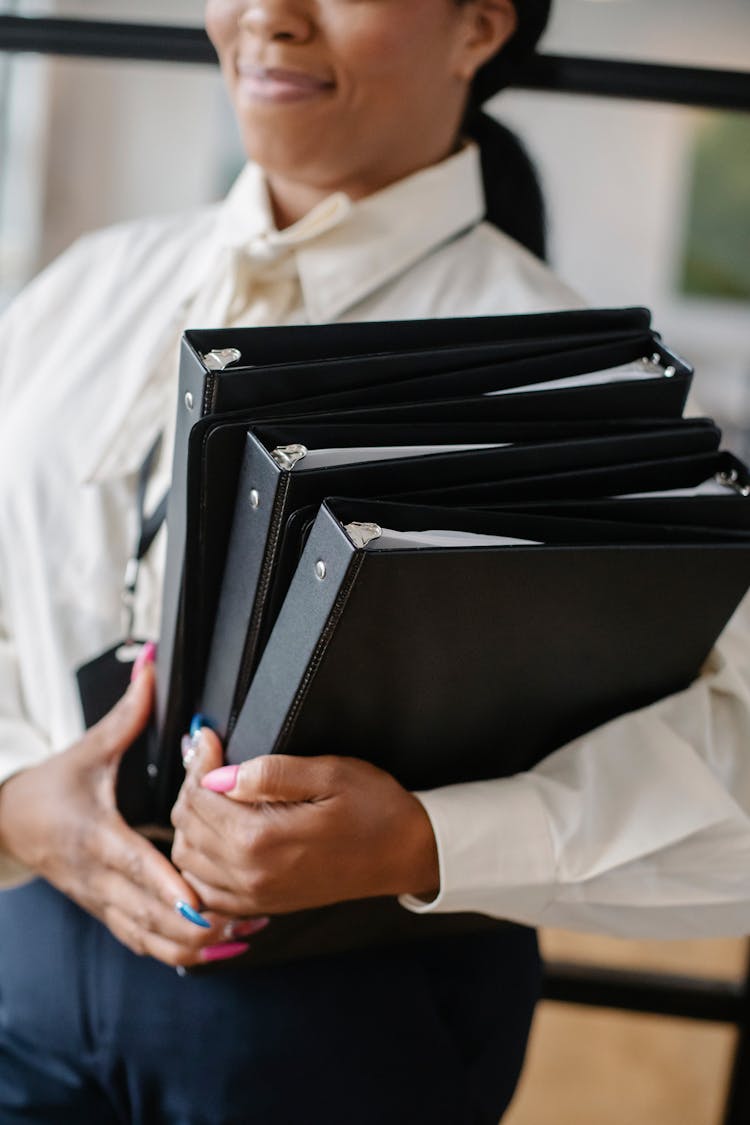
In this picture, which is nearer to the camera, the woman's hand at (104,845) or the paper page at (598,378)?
the paper page at (598,378)

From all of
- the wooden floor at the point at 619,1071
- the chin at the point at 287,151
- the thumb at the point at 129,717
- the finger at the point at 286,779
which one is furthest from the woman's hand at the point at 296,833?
the wooden floor at the point at 619,1071

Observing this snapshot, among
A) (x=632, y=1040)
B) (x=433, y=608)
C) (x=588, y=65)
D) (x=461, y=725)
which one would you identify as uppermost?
(x=588, y=65)

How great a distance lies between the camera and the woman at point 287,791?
2.62ft

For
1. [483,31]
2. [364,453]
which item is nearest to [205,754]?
[364,453]

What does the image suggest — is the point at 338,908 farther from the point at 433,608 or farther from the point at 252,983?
the point at 433,608

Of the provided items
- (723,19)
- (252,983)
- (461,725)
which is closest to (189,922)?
(252,983)

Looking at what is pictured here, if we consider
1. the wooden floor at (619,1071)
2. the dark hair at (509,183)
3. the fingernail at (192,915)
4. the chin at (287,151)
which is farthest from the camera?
the wooden floor at (619,1071)

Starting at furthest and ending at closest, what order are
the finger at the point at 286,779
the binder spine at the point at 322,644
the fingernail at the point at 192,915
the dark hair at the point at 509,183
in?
the dark hair at the point at 509,183 → the fingernail at the point at 192,915 → the finger at the point at 286,779 → the binder spine at the point at 322,644

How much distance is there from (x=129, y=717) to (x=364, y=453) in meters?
0.33

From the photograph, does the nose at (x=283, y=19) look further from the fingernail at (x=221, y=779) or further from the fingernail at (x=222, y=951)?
the fingernail at (x=222, y=951)

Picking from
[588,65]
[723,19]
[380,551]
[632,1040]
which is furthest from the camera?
[723,19]

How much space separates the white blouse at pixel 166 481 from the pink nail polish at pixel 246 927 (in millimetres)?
115

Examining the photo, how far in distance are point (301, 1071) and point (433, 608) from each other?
1.35 ft

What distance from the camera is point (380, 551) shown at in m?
0.60
